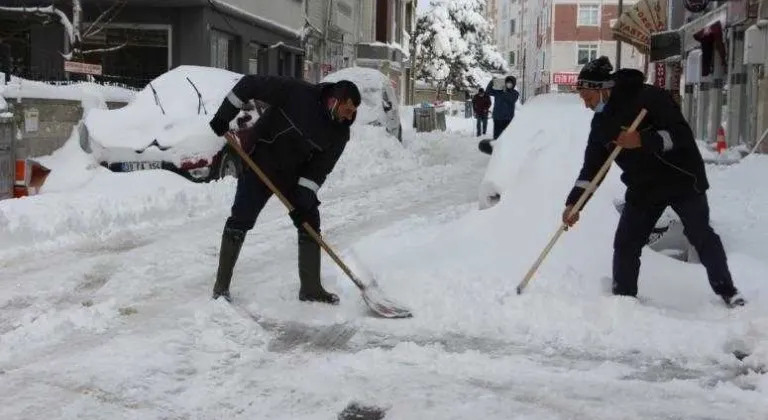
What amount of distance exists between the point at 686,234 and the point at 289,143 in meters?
2.56

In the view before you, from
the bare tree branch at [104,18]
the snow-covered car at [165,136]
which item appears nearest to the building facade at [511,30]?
the bare tree branch at [104,18]

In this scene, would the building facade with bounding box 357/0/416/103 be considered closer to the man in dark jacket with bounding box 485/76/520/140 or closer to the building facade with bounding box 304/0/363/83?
the building facade with bounding box 304/0/363/83

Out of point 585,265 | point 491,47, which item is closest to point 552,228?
point 585,265

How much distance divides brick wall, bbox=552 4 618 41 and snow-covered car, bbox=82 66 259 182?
53.0m

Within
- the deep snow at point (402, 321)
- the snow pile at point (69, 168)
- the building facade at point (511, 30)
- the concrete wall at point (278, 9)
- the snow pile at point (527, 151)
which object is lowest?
the deep snow at point (402, 321)

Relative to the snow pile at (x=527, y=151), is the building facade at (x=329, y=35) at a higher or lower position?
higher

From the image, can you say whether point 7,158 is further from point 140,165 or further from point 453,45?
point 453,45

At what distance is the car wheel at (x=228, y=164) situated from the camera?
11461mm

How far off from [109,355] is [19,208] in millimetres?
4304

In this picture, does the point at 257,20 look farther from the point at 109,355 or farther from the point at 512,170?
the point at 109,355

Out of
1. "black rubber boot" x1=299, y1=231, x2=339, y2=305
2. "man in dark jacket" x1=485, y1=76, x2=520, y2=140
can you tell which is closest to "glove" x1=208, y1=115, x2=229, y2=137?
"black rubber boot" x1=299, y1=231, x2=339, y2=305

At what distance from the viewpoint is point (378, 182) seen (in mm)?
13227

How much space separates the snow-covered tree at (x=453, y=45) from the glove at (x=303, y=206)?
4865cm

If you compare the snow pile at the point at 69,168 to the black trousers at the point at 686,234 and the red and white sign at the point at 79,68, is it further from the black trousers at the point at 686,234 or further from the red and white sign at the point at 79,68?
the black trousers at the point at 686,234
